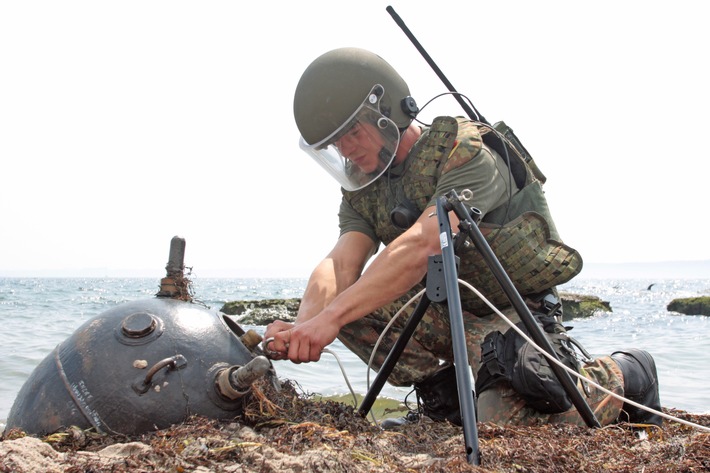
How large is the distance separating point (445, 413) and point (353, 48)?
2.45m

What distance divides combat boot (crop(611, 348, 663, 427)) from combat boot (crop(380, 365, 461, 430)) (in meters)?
1.01

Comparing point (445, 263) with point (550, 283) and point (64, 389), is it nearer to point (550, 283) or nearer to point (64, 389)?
point (550, 283)

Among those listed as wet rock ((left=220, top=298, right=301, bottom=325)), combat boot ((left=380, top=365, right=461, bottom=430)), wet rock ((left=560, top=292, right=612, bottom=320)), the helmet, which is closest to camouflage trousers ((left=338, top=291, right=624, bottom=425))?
combat boot ((left=380, top=365, right=461, bottom=430))

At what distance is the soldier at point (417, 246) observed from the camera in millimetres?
3664

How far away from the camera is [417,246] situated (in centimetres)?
364

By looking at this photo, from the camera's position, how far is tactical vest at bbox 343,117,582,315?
160 inches

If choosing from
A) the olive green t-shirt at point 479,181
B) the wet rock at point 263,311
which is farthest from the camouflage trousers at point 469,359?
the wet rock at point 263,311

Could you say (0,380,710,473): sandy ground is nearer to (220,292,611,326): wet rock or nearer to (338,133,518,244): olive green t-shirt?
(338,133,518,244): olive green t-shirt

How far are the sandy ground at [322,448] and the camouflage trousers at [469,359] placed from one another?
1.09 ft

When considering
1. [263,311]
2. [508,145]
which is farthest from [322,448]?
[263,311]

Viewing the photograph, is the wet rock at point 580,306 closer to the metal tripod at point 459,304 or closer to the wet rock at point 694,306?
the wet rock at point 694,306

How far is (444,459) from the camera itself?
2.71 m

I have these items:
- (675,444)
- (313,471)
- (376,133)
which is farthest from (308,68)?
(675,444)

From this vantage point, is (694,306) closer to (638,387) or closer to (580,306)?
(580,306)
